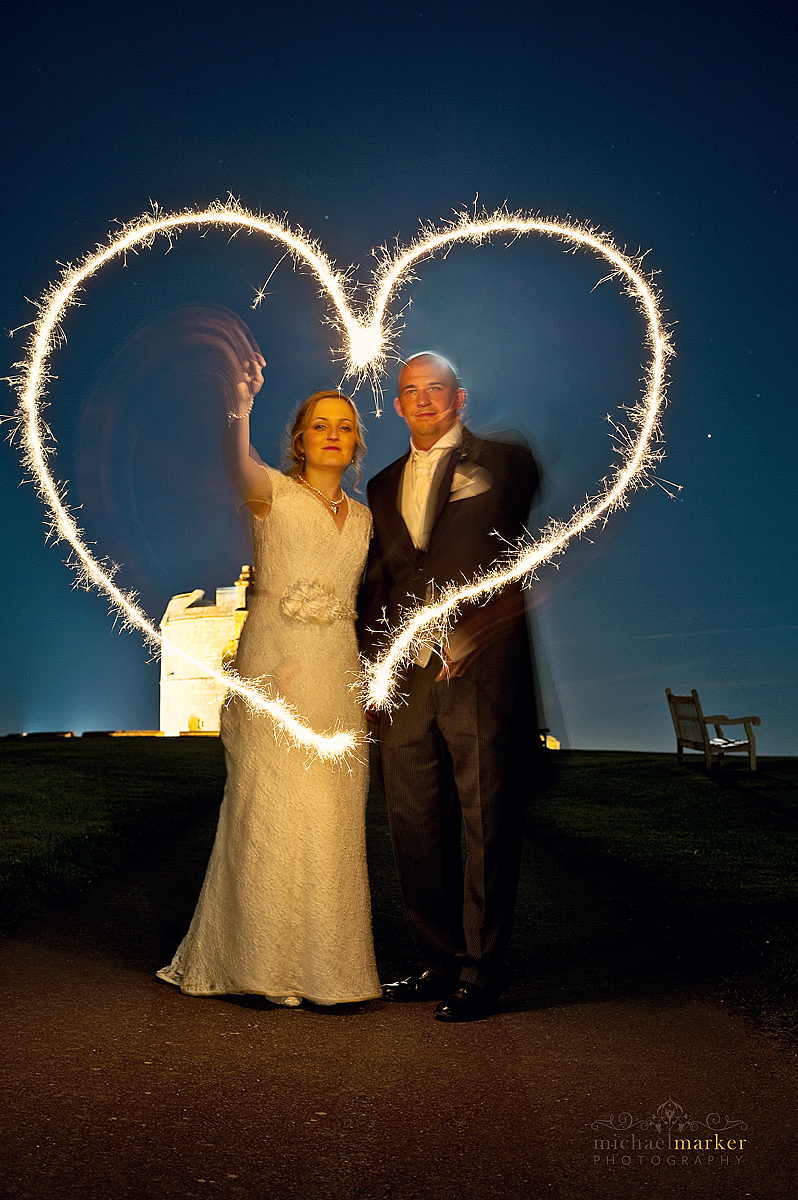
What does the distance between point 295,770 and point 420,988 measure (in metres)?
1.17

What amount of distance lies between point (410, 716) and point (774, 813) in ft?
29.3

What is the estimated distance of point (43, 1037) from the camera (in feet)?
13.6

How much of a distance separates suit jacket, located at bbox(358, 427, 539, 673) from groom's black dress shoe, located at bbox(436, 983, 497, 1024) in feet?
4.96

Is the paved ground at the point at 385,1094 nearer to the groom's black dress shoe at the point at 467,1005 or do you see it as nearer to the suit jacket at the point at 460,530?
the groom's black dress shoe at the point at 467,1005

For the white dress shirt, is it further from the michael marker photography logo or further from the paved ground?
the michael marker photography logo

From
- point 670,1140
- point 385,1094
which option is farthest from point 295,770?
point 670,1140

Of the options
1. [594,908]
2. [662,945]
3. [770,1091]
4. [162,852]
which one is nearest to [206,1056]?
[770,1091]

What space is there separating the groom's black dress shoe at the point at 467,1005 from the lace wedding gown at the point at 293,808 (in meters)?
0.45

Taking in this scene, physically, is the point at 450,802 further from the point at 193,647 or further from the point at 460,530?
the point at 193,647

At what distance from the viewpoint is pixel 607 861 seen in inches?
369

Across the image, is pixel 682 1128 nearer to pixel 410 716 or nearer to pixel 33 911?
pixel 410 716

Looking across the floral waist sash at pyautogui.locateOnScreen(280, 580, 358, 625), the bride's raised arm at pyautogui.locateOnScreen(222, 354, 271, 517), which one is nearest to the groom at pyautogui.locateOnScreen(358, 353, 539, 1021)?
the floral waist sash at pyautogui.locateOnScreen(280, 580, 358, 625)

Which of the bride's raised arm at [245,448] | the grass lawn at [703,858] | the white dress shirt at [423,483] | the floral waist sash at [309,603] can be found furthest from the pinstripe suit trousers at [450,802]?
the bride's raised arm at [245,448]

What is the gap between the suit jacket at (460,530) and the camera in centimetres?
511
